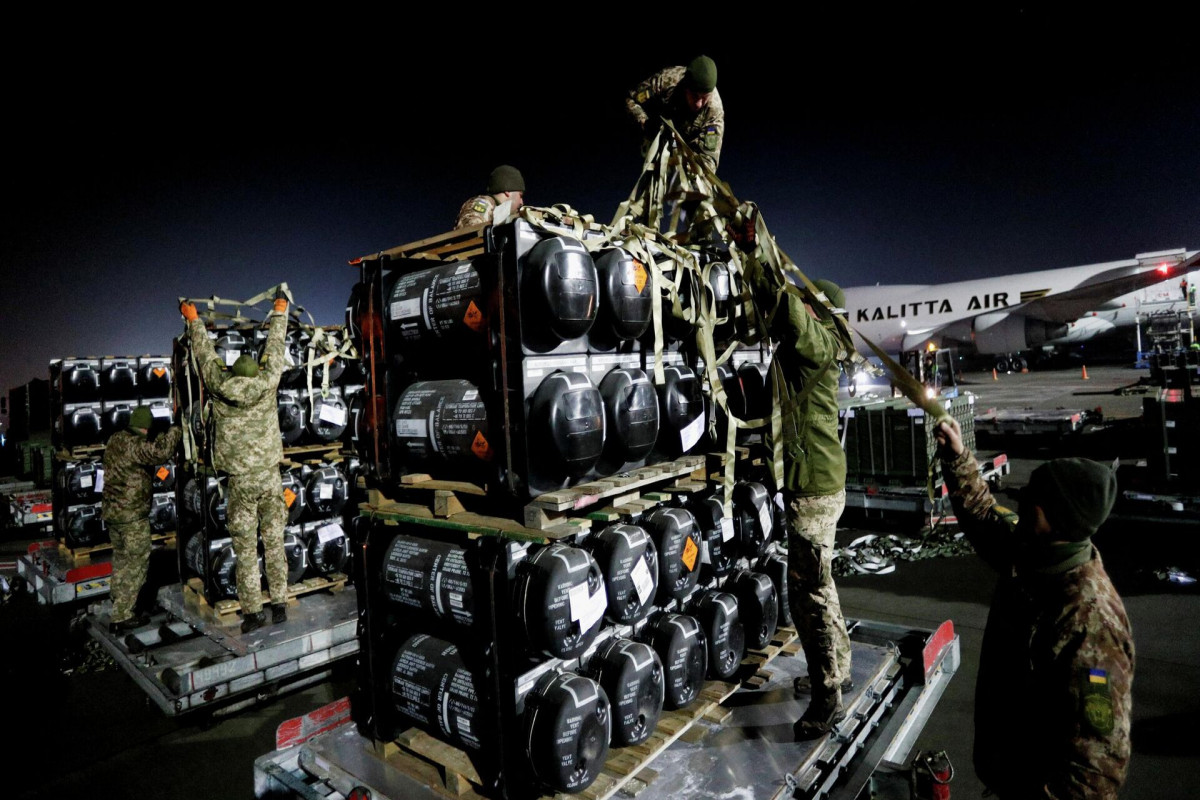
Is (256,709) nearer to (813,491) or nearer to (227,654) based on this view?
(227,654)

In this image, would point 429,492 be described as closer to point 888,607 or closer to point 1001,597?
point 1001,597

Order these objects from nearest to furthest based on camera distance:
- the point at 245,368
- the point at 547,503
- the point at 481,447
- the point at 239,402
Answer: the point at 547,503
the point at 481,447
the point at 239,402
the point at 245,368

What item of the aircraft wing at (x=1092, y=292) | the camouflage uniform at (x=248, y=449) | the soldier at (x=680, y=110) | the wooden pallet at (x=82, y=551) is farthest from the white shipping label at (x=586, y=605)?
the aircraft wing at (x=1092, y=292)

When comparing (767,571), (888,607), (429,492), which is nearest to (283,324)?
(429,492)

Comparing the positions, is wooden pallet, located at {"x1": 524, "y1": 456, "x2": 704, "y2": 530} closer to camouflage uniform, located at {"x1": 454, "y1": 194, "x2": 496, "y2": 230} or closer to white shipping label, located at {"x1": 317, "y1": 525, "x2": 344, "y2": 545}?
camouflage uniform, located at {"x1": 454, "y1": 194, "x2": 496, "y2": 230}

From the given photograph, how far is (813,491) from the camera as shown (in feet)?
12.9

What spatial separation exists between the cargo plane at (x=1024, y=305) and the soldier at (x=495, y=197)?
82.8 feet

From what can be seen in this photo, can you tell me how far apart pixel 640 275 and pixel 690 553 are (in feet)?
5.64

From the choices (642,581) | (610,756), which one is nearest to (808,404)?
(642,581)

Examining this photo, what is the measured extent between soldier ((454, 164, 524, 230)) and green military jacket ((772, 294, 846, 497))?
2080 millimetres

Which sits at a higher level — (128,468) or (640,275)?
(640,275)

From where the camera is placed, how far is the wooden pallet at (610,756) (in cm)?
324

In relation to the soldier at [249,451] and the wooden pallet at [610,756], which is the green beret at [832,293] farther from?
the soldier at [249,451]

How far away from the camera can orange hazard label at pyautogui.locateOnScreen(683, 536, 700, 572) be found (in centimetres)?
390
